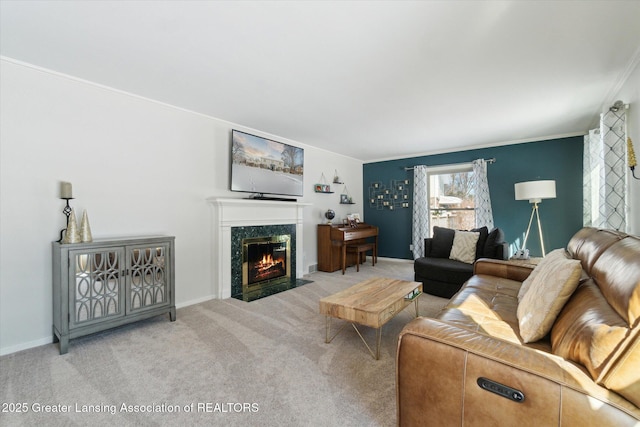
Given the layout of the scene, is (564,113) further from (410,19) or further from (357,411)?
(357,411)

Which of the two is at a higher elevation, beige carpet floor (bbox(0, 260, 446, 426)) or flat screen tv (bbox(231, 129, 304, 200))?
flat screen tv (bbox(231, 129, 304, 200))

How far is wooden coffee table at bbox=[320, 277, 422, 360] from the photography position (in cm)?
198

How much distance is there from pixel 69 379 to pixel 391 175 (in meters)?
5.66

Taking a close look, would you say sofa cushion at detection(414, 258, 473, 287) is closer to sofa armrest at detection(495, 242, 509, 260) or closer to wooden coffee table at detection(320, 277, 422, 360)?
sofa armrest at detection(495, 242, 509, 260)

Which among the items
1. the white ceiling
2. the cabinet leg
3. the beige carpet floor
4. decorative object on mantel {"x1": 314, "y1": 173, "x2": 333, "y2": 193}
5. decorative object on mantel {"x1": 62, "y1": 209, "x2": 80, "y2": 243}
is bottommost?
the beige carpet floor

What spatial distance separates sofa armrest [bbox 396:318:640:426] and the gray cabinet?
2413 millimetres

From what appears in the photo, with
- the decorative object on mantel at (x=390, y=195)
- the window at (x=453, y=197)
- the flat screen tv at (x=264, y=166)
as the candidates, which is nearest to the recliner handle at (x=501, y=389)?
the flat screen tv at (x=264, y=166)

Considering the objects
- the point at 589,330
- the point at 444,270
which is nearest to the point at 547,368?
the point at 589,330

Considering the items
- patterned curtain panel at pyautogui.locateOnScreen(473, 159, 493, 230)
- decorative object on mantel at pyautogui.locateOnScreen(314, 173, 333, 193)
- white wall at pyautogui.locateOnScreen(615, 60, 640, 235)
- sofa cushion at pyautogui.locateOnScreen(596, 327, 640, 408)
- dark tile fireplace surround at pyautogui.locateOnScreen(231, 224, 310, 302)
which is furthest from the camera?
decorative object on mantel at pyautogui.locateOnScreen(314, 173, 333, 193)

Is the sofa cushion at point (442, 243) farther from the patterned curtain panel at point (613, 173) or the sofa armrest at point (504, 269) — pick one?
the patterned curtain panel at point (613, 173)

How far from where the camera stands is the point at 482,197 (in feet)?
15.6

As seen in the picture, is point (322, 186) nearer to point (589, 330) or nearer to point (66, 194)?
point (66, 194)

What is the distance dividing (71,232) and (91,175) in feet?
2.03

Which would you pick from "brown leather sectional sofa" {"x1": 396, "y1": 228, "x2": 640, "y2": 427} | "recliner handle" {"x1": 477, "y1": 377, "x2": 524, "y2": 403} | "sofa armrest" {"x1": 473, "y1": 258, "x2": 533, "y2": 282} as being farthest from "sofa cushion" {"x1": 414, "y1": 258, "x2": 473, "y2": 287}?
"recliner handle" {"x1": 477, "y1": 377, "x2": 524, "y2": 403}
